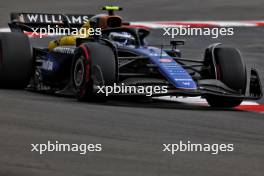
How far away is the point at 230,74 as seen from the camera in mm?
10367

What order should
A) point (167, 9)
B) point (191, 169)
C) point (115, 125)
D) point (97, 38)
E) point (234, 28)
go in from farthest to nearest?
point (167, 9)
point (234, 28)
point (97, 38)
point (115, 125)
point (191, 169)

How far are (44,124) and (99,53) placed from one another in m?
2.11

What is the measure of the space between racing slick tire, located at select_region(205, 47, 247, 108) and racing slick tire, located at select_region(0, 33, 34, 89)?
7.84 ft

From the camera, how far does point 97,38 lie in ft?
34.7

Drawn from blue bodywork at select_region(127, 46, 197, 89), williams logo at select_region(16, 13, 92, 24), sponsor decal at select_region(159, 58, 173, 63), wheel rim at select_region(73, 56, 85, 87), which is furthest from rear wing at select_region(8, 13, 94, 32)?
sponsor decal at select_region(159, 58, 173, 63)

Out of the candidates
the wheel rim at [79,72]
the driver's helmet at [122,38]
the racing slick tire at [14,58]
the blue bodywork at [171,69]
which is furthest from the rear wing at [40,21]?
the blue bodywork at [171,69]

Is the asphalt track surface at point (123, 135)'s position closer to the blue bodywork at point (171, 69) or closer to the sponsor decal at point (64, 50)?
the blue bodywork at point (171, 69)

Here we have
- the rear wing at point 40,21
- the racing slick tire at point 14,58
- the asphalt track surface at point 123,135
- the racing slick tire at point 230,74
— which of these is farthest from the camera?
the rear wing at point 40,21

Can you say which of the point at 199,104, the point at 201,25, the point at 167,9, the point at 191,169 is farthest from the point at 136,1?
the point at 191,169

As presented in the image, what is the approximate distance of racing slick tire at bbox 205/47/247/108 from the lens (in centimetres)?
1034

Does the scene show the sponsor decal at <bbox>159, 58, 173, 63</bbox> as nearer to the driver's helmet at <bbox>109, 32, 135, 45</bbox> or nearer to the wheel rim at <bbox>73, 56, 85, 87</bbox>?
the driver's helmet at <bbox>109, 32, 135, 45</bbox>

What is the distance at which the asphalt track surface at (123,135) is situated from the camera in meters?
5.94

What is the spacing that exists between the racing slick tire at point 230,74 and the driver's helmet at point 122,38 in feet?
3.42

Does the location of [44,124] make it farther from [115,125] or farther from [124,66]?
[124,66]
